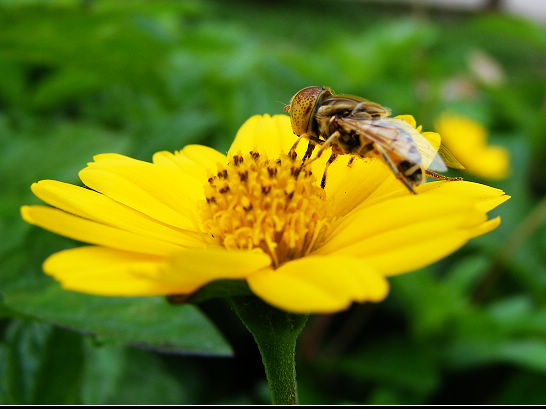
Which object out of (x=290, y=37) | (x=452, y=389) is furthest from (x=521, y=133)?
(x=290, y=37)

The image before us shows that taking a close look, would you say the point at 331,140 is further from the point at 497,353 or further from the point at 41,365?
the point at 497,353

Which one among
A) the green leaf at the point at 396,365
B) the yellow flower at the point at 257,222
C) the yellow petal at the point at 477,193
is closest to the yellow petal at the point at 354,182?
the yellow flower at the point at 257,222

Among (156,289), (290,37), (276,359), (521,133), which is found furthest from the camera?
(290,37)

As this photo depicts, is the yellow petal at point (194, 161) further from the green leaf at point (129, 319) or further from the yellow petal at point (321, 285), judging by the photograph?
the yellow petal at point (321, 285)

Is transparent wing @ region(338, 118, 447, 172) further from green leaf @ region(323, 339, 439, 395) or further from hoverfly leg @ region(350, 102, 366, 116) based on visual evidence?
green leaf @ region(323, 339, 439, 395)

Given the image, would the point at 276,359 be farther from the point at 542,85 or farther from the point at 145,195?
the point at 542,85

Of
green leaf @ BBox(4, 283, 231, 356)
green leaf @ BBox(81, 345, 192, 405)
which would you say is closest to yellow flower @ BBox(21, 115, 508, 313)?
green leaf @ BBox(4, 283, 231, 356)
